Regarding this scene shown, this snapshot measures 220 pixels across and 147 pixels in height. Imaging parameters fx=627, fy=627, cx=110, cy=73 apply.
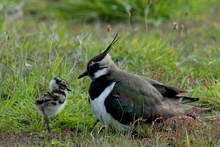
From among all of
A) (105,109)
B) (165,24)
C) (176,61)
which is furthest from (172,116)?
(165,24)

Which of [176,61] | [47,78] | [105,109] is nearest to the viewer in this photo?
[105,109]

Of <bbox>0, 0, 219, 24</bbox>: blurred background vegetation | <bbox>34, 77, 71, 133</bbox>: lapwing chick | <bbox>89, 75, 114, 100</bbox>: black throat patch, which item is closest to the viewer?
<bbox>34, 77, 71, 133</bbox>: lapwing chick

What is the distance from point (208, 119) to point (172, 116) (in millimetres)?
529

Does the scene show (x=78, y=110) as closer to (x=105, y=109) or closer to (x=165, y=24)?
(x=105, y=109)

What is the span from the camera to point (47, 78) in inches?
260

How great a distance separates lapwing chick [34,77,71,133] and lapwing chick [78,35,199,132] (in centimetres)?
30

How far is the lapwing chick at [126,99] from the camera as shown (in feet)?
18.8

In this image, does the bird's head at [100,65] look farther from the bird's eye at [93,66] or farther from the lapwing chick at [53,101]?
the lapwing chick at [53,101]

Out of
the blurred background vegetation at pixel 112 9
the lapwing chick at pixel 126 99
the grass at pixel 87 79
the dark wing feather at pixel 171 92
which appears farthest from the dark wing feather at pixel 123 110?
the blurred background vegetation at pixel 112 9

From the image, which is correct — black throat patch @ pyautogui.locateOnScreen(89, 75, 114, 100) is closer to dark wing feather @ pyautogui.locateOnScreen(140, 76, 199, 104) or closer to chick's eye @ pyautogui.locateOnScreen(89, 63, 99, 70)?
chick's eye @ pyautogui.locateOnScreen(89, 63, 99, 70)

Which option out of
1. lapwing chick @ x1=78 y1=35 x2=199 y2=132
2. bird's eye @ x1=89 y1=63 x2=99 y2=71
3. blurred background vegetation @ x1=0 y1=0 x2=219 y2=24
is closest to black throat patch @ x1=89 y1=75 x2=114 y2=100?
lapwing chick @ x1=78 y1=35 x2=199 y2=132

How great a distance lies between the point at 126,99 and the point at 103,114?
0.26 m

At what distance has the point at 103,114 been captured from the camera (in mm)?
5711

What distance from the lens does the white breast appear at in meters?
5.71
